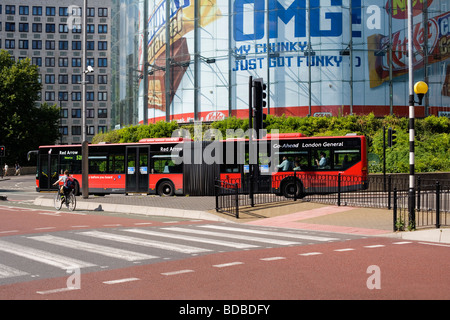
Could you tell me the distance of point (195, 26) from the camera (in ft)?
162

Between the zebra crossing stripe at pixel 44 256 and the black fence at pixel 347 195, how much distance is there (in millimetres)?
8231

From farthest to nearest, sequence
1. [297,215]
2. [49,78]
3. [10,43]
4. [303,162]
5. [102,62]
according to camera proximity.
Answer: [102,62] → [49,78] → [10,43] → [303,162] → [297,215]

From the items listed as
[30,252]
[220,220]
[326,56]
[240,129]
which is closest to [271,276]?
[30,252]

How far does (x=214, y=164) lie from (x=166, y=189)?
10.4ft

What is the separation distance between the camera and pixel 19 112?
244 ft

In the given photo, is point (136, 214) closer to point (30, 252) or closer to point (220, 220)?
point (220, 220)

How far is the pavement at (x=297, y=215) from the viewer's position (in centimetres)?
1427

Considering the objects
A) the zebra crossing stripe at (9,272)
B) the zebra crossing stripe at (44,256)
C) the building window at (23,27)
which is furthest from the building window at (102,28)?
the zebra crossing stripe at (9,272)

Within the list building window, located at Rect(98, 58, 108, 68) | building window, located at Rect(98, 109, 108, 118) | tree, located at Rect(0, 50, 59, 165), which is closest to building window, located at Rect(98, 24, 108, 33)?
building window, located at Rect(98, 58, 108, 68)

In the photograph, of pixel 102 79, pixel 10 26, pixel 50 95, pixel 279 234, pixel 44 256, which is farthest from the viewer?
pixel 102 79

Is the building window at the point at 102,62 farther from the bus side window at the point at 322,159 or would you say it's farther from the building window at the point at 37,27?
the bus side window at the point at 322,159

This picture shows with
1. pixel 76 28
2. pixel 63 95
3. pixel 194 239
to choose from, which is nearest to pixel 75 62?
pixel 63 95

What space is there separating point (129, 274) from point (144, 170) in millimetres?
21757
